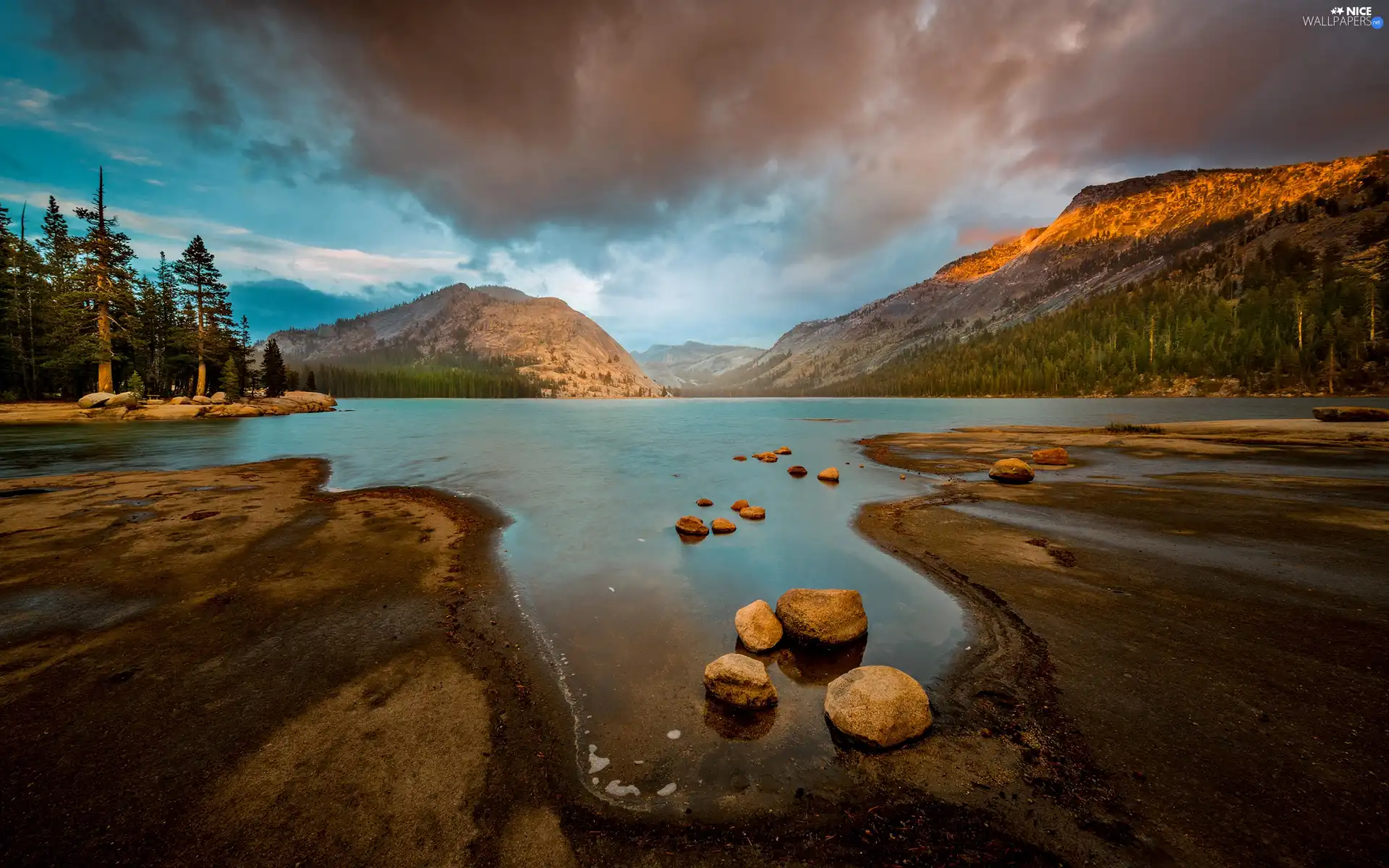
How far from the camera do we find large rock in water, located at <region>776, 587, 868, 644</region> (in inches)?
372

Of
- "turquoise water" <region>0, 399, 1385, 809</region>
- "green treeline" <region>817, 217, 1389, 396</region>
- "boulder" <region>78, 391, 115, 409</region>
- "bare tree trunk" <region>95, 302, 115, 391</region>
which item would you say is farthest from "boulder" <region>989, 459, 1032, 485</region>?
"green treeline" <region>817, 217, 1389, 396</region>

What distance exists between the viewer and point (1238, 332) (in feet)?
424

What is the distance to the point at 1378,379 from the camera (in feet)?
331

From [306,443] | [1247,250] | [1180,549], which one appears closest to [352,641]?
[1180,549]

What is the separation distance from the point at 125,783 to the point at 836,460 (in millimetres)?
37409

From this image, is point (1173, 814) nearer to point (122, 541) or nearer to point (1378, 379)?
point (122, 541)

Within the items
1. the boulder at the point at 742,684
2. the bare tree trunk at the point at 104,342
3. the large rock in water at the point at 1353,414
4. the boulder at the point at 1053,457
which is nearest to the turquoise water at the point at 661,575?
the boulder at the point at 742,684

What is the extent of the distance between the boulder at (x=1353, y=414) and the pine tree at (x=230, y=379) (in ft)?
475

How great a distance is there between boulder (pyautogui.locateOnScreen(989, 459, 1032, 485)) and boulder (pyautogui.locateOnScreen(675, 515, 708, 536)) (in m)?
18.0

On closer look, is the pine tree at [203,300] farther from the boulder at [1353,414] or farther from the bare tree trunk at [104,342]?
the boulder at [1353,414]

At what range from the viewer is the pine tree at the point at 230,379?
8212cm

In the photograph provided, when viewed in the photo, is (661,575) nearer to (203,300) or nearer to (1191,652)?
(1191,652)

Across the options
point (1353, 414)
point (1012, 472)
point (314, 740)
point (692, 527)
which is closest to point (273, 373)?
point (692, 527)

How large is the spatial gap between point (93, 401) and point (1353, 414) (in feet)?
436
